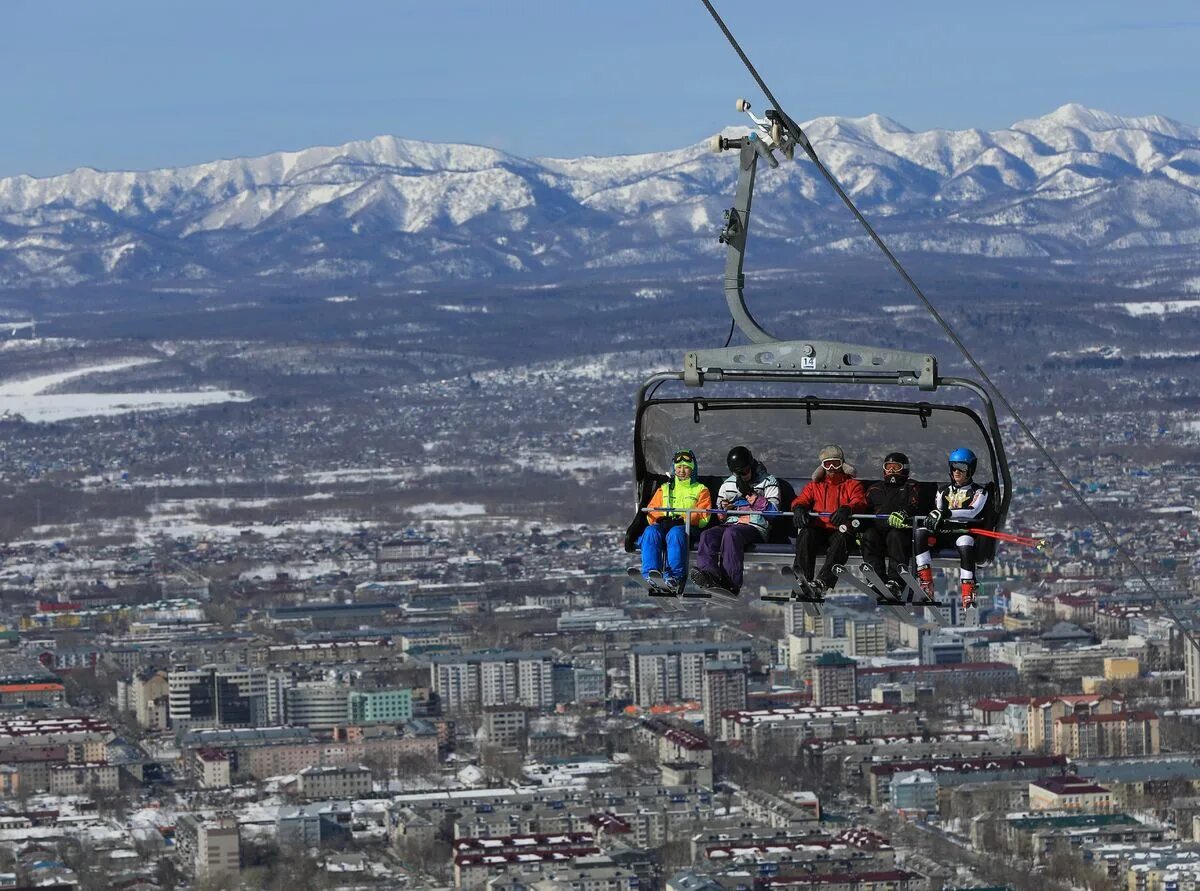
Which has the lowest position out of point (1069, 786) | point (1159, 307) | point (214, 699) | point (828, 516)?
point (1069, 786)

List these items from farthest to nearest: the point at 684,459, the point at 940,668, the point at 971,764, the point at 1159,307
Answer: the point at 1159,307 < the point at 940,668 < the point at 971,764 < the point at 684,459

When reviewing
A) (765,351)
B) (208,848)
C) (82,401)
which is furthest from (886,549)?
(82,401)

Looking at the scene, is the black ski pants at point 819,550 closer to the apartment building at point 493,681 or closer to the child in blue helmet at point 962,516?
the child in blue helmet at point 962,516

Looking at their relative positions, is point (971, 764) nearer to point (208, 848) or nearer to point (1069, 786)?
point (1069, 786)

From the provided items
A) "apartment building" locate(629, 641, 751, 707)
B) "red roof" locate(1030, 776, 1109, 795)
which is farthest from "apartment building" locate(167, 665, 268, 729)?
"red roof" locate(1030, 776, 1109, 795)

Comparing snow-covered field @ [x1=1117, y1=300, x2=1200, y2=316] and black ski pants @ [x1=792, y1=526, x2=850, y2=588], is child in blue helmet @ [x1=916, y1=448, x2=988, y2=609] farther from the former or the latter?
snow-covered field @ [x1=1117, y1=300, x2=1200, y2=316]

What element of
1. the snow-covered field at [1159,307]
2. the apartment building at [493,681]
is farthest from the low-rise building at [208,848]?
the snow-covered field at [1159,307]
